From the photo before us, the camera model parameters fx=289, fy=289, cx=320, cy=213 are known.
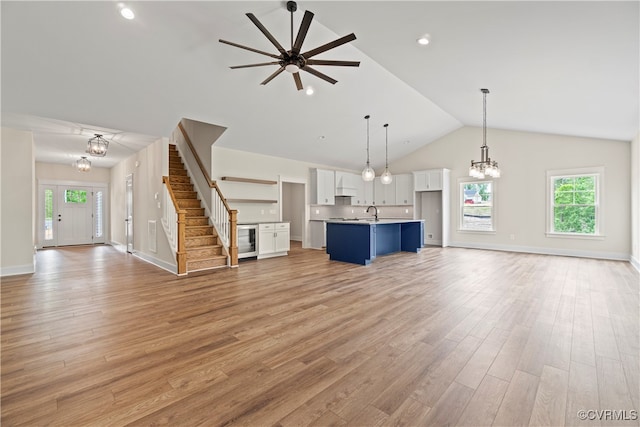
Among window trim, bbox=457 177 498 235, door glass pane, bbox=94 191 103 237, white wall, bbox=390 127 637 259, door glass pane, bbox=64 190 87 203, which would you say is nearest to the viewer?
white wall, bbox=390 127 637 259

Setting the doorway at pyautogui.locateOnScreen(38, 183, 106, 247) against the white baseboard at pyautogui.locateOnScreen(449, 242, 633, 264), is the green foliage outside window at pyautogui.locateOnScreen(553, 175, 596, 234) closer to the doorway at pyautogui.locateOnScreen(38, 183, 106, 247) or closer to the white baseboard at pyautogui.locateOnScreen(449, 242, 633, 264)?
the white baseboard at pyautogui.locateOnScreen(449, 242, 633, 264)

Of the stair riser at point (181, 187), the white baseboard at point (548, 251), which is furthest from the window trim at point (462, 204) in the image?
the stair riser at point (181, 187)

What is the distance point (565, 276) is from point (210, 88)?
6844 millimetres

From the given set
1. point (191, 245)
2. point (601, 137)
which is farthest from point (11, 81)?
point (601, 137)

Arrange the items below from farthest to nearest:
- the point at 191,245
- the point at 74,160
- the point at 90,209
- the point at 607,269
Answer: the point at 90,209 < the point at 74,160 < the point at 191,245 < the point at 607,269

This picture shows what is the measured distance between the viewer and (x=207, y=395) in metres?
1.83

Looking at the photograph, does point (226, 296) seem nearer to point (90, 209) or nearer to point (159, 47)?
point (159, 47)

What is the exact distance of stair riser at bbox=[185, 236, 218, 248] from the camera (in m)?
5.91

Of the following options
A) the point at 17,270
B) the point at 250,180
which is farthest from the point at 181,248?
the point at 17,270

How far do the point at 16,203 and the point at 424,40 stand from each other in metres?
7.37

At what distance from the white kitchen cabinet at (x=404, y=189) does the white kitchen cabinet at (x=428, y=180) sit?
240mm

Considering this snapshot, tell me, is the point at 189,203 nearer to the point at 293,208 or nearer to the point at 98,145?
the point at 98,145

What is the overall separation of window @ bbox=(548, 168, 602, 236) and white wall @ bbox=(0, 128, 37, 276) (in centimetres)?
1147

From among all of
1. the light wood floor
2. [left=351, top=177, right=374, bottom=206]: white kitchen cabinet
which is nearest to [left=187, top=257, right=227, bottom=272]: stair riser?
the light wood floor
